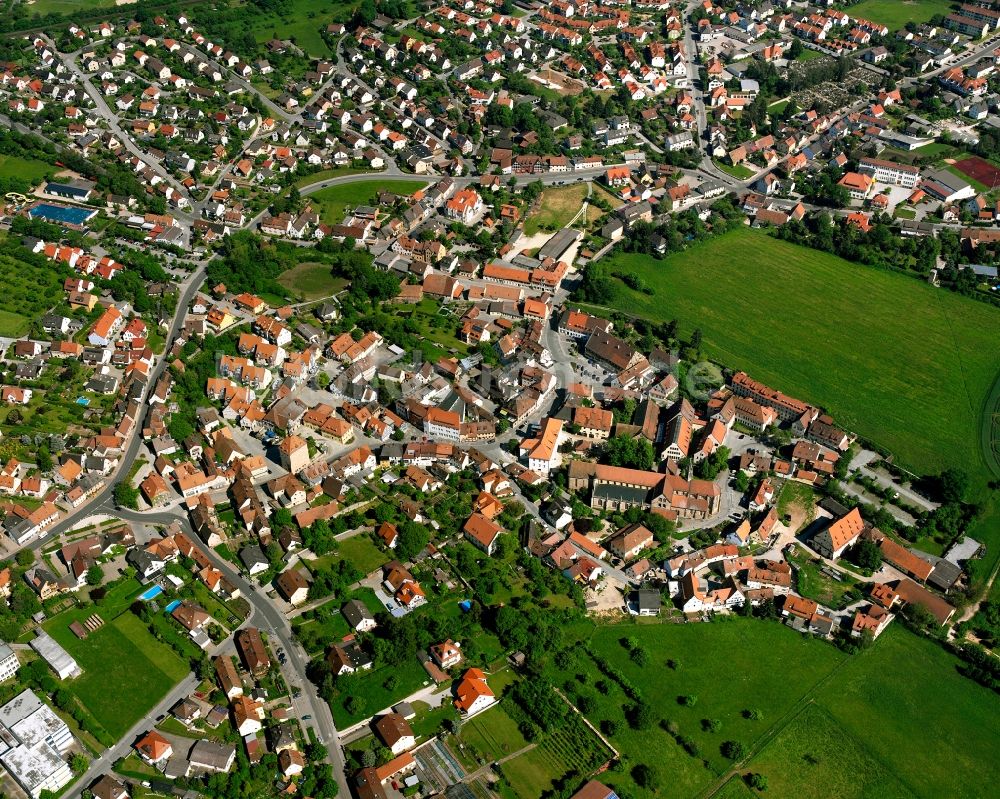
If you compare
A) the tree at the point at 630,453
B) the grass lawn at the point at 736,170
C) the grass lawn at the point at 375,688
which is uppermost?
the grass lawn at the point at 736,170

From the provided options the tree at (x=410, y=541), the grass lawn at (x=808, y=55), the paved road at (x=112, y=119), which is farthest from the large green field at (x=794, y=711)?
the grass lawn at (x=808, y=55)

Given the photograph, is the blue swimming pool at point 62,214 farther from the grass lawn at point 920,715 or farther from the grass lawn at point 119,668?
the grass lawn at point 920,715

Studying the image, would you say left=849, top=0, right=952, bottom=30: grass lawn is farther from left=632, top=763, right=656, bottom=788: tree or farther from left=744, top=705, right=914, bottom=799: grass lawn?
left=632, top=763, right=656, bottom=788: tree

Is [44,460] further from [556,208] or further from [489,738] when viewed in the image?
[556,208]

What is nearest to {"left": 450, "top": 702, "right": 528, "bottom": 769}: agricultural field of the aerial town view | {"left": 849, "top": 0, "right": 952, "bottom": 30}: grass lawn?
the aerial town view

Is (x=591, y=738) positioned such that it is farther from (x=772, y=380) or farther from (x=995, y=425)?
(x=995, y=425)
